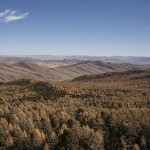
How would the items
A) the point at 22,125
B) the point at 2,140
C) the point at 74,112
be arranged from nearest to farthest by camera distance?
the point at 2,140
the point at 22,125
the point at 74,112

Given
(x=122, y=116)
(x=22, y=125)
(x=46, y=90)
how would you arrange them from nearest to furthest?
1. (x=22, y=125)
2. (x=122, y=116)
3. (x=46, y=90)

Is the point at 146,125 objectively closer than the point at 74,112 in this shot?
Yes

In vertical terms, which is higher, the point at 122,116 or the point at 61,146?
the point at 122,116

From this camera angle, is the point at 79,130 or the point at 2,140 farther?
the point at 79,130

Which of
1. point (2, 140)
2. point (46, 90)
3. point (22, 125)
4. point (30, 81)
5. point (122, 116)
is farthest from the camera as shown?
point (30, 81)

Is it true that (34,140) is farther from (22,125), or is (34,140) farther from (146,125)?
(146,125)

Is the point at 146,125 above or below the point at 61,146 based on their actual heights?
above

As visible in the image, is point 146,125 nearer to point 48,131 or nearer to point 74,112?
point 74,112

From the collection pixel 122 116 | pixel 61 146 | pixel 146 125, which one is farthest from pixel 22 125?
pixel 146 125

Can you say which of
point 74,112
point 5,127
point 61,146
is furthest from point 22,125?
point 74,112
